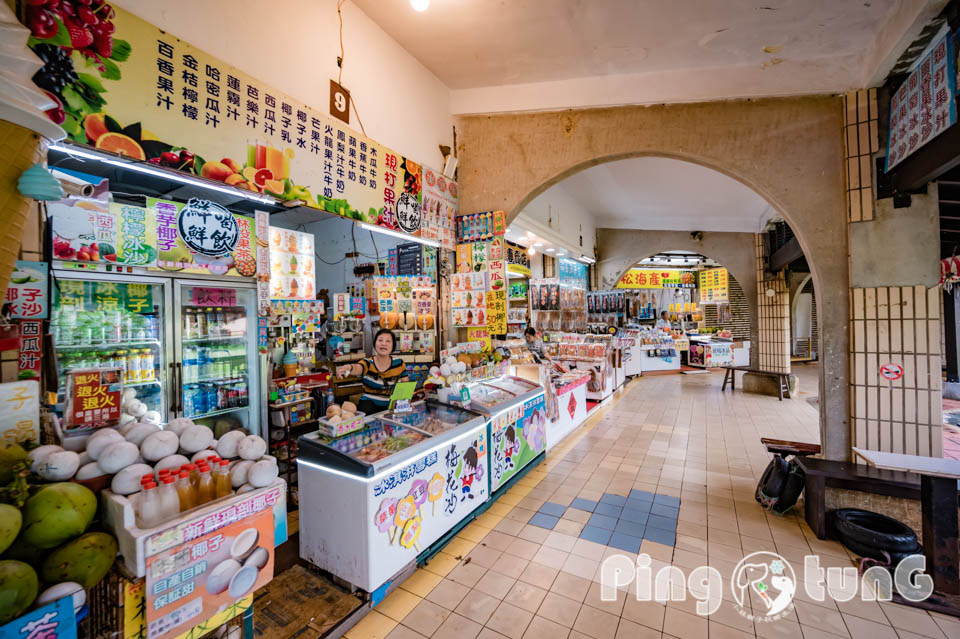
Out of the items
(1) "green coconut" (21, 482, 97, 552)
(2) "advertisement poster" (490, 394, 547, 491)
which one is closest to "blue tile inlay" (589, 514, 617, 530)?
(2) "advertisement poster" (490, 394, 547, 491)

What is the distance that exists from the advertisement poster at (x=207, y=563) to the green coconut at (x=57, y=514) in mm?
279

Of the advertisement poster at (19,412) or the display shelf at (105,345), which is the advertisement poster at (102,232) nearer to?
the display shelf at (105,345)

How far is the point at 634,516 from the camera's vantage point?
3838 mm

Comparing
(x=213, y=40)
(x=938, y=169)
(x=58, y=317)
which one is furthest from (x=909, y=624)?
(x=58, y=317)

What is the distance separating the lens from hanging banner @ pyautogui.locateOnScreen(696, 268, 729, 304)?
14.0 m

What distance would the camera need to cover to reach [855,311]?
3773mm

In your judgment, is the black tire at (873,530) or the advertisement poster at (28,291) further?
the black tire at (873,530)

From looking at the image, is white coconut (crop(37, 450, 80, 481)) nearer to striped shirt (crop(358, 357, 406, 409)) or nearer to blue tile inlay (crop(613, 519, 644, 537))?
striped shirt (crop(358, 357, 406, 409))

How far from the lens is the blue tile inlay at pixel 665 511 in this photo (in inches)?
152

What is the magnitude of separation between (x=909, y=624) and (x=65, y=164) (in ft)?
26.3

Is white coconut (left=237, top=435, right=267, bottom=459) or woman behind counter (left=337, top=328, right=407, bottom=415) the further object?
woman behind counter (left=337, top=328, right=407, bottom=415)

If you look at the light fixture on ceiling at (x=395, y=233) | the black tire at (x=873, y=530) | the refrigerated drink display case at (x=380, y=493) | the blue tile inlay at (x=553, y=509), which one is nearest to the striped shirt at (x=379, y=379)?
the refrigerated drink display case at (x=380, y=493)

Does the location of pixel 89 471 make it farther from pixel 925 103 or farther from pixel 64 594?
pixel 925 103

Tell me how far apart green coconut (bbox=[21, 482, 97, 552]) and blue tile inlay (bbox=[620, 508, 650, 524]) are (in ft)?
13.0
